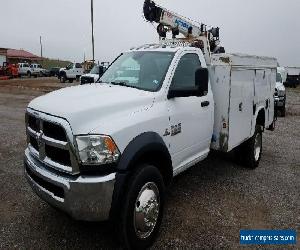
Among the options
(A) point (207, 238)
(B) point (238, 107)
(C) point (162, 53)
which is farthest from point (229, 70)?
(A) point (207, 238)

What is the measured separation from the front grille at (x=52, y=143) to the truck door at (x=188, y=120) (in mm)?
1329

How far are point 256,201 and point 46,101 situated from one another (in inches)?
132

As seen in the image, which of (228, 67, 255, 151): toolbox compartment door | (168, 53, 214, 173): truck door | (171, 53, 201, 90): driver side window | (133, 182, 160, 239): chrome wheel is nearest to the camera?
(133, 182, 160, 239): chrome wheel

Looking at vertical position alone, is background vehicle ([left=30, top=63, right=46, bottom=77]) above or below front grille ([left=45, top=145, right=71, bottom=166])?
above

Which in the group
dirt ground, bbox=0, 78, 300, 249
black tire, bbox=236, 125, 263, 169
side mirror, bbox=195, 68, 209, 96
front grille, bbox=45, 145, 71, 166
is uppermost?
side mirror, bbox=195, 68, 209, 96

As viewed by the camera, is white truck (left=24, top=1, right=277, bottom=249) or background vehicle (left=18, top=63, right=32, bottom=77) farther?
background vehicle (left=18, top=63, right=32, bottom=77)

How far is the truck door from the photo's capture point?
4137 millimetres

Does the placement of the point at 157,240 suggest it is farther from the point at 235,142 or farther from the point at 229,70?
the point at 229,70

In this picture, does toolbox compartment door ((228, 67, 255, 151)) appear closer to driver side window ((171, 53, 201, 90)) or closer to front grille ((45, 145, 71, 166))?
driver side window ((171, 53, 201, 90))

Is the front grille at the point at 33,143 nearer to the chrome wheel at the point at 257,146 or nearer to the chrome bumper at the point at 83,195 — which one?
the chrome bumper at the point at 83,195

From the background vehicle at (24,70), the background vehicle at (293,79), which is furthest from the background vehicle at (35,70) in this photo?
the background vehicle at (293,79)

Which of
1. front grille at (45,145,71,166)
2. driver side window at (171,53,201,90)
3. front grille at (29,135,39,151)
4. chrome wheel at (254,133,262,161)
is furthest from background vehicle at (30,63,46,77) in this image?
front grille at (45,145,71,166)

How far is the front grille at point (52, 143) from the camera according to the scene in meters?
3.17

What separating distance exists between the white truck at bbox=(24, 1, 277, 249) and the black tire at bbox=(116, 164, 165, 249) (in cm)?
1
